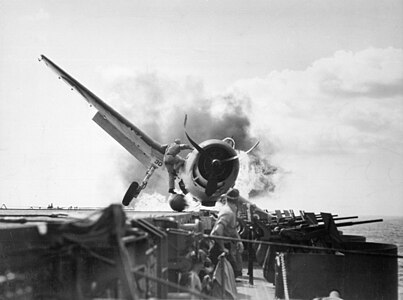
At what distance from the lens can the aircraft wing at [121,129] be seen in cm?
1955

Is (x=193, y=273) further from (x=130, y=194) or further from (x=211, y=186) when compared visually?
(x=130, y=194)

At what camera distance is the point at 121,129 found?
2072 cm

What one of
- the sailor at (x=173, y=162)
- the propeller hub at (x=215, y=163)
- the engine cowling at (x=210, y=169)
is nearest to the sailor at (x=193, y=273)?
the propeller hub at (x=215, y=163)

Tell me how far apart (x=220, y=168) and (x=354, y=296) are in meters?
6.56

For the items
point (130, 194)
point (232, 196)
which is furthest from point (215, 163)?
point (232, 196)

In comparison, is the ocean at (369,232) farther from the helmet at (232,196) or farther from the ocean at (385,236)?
the helmet at (232,196)

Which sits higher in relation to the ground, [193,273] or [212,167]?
[212,167]

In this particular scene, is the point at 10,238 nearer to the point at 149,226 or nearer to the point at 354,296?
the point at 149,226

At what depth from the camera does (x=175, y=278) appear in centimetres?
750

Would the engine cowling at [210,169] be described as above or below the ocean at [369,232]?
above

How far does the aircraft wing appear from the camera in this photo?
64.1 feet

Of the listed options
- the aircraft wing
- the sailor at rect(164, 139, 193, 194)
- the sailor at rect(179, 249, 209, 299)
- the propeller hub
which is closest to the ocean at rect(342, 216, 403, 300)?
the propeller hub

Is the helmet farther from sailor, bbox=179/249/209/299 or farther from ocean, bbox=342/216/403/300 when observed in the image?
ocean, bbox=342/216/403/300

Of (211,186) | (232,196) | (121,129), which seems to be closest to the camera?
(232,196)
